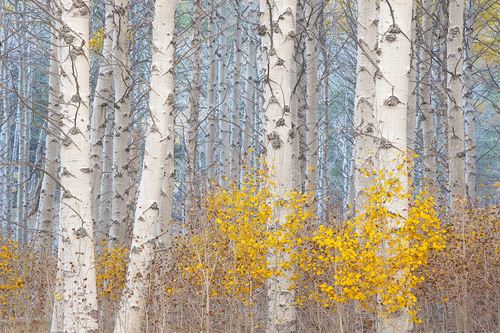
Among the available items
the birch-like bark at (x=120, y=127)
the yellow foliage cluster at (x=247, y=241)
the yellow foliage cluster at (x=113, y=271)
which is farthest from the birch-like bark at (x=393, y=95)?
the birch-like bark at (x=120, y=127)

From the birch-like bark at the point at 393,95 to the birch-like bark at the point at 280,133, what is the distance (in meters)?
0.93

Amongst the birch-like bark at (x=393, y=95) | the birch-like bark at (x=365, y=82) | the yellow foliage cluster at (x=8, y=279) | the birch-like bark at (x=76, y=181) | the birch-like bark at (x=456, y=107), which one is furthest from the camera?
the birch-like bark at (x=456, y=107)

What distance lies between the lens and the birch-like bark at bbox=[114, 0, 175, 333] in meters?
3.55

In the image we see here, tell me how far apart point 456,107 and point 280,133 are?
3009mm

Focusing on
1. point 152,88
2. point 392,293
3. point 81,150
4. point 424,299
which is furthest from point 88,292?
point 424,299

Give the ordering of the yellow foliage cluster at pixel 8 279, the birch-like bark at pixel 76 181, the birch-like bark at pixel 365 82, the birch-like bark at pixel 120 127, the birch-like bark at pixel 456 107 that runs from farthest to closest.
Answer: the birch-like bark at pixel 120 127 → the birch-like bark at pixel 456 107 → the yellow foliage cluster at pixel 8 279 → the birch-like bark at pixel 365 82 → the birch-like bark at pixel 76 181

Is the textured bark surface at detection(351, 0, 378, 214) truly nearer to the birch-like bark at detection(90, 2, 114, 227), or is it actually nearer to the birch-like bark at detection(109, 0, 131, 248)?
the birch-like bark at detection(109, 0, 131, 248)

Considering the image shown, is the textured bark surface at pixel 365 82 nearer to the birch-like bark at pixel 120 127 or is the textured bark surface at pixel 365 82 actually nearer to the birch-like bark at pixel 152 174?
the birch-like bark at pixel 152 174

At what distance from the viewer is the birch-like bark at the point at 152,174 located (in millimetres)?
3551

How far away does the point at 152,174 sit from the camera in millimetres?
3705

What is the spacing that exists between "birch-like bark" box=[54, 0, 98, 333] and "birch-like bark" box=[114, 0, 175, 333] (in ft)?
1.22

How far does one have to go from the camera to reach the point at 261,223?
12.5 feet

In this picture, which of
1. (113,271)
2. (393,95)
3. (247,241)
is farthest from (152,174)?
(113,271)

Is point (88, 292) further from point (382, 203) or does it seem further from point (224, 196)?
point (382, 203)
